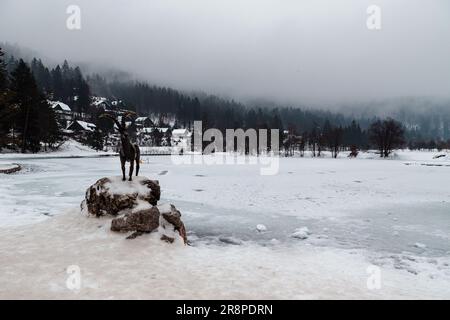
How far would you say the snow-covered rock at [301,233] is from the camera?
502 inches

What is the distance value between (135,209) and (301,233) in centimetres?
600

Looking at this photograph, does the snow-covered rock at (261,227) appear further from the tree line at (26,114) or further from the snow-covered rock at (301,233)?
the tree line at (26,114)

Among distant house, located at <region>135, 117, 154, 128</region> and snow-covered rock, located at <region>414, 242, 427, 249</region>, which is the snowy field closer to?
snow-covered rock, located at <region>414, 242, 427, 249</region>

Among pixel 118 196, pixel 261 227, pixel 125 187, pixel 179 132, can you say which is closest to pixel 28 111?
pixel 125 187

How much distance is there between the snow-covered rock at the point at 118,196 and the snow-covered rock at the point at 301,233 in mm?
5196

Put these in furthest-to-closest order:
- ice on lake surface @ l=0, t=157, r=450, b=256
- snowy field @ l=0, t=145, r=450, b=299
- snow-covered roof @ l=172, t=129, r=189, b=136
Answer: snow-covered roof @ l=172, t=129, r=189, b=136, ice on lake surface @ l=0, t=157, r=450, b=256, snowy field @ l=0, t=145, r=450, b=299

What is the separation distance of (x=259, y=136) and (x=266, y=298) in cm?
12106

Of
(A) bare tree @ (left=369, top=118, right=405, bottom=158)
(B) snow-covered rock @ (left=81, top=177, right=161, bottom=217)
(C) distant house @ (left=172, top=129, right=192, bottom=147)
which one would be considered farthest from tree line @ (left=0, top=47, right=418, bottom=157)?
(B) snow-covered rock @ (left=81, top=177, right=161, bottom=217)

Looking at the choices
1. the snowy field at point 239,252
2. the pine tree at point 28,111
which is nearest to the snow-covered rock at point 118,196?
the snowy field at point 239,252

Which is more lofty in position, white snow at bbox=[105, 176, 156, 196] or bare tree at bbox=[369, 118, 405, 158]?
bare tree at bbox=[369, 118, 405, 158]

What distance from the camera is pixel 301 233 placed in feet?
42.8

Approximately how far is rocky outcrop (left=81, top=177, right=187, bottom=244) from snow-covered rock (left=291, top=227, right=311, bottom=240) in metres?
4.04

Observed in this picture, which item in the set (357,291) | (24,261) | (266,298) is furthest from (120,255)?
(357,291)

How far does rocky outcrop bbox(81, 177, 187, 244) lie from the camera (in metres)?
10.9
